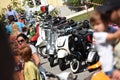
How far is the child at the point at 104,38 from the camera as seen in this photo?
2.88 m

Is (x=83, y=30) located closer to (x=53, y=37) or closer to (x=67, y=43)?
(x=67, y=43)

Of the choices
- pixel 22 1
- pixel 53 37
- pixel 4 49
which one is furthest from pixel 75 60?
pixel 22 1

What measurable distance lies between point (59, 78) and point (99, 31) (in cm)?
280

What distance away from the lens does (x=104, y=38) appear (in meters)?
2.95

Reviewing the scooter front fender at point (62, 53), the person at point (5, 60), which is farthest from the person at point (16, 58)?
the scooter front fender at point (62, 53)

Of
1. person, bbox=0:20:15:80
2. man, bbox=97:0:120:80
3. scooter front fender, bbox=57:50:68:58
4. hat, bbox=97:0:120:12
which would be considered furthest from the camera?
scooter front fender, bbox=57:50:68:58

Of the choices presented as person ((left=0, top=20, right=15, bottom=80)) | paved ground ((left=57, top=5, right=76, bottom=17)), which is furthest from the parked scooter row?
paved ground ((left=57, top=5, right=76, bottom=17))

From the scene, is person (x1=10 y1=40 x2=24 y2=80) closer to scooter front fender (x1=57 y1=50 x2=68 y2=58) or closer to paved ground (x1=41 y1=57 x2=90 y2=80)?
paved ground (x1=41 y1=57 x2=90 y2=80)

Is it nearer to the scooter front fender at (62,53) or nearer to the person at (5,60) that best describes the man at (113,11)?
the person at (5,60)

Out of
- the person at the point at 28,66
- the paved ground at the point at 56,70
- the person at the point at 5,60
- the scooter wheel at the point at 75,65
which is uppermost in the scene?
the person at the point at 5,60

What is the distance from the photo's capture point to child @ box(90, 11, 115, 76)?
2885 millimetres

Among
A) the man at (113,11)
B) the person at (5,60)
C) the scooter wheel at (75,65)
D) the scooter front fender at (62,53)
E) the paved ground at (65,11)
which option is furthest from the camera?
the paved ground at (65,11)

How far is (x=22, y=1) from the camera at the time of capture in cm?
2689

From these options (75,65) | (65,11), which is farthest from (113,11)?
(65,11)
